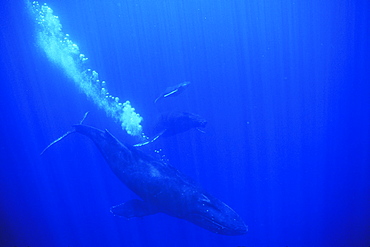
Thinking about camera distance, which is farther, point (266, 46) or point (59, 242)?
point (266, 46)

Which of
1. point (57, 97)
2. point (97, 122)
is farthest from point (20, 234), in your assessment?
point (57, 97)

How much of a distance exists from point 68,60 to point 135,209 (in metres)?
14.2

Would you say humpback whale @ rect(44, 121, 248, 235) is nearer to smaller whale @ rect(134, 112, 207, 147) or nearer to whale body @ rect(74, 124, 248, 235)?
whale body @ rect(74, 124, 248, 235)

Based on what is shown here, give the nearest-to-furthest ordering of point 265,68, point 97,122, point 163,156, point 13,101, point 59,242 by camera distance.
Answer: point 59,242 < point 163,156 < point 97,122 < point 13,101 < point 265,68

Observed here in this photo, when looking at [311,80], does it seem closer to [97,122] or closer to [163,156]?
[163,156]

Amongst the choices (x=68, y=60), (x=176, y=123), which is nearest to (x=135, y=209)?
(x=176, y=123)

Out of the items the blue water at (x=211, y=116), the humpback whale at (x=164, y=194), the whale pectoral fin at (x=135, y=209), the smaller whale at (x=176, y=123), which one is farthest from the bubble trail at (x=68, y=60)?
the whale pectoral fin at (x=135, y=209)

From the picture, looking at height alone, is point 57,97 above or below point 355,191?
below

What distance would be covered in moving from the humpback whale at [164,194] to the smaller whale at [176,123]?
7.24 ft

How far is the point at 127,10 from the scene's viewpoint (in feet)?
72.3

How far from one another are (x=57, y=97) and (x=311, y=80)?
2058 cm

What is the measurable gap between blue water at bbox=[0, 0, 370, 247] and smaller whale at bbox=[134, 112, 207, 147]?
1.46 metres

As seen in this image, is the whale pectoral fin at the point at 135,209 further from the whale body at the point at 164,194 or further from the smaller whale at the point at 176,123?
the smaller whale at the point at 176,123

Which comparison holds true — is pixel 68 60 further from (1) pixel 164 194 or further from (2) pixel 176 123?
(1) pixel 164 194
